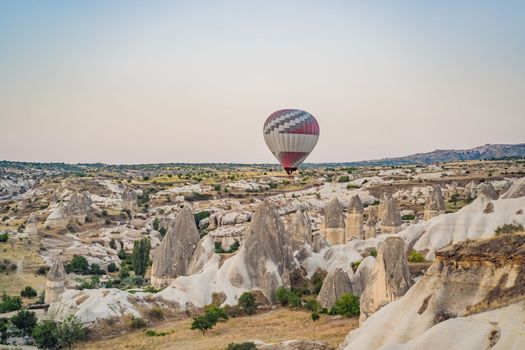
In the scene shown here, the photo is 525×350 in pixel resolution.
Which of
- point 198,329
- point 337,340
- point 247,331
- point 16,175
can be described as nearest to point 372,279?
point 337,340

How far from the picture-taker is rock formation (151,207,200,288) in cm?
3731

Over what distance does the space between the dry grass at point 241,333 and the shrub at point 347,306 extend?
40 centimetres

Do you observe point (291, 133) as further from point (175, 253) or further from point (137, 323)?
point (137, 323)

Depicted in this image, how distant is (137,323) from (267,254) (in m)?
8.67

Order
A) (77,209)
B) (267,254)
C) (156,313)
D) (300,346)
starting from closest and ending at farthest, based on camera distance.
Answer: (300,346), (156,313), (267,254), (77,209)

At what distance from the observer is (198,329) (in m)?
26.8

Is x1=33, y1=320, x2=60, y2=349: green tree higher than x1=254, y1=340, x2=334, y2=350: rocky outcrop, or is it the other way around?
x1=254, y1=340, x2=334, y2=350: rocky outcrop

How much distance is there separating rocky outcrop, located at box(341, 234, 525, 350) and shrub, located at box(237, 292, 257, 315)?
15034 millimetres

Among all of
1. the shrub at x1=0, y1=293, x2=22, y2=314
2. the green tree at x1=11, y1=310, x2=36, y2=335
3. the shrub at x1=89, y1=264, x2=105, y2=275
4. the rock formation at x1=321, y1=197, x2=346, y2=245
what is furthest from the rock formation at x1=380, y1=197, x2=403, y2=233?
the green tree at x1=11, y1=310, x2=36, y2=335

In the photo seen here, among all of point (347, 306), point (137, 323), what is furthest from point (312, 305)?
point (137, 323)

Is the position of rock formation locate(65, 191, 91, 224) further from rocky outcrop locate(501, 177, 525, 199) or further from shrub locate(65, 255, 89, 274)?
rocky outcrop locate(501, 177, 525, 199)

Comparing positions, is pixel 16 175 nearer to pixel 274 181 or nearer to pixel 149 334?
pixel 274 181

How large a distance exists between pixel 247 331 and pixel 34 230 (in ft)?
132

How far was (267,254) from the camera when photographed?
32875mm
